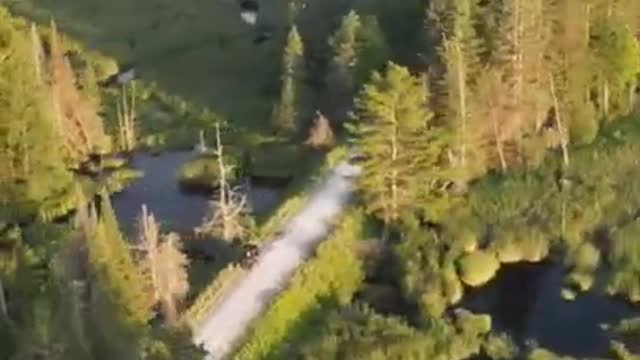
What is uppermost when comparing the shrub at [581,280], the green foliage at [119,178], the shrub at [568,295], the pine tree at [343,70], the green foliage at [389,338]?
the pine tree at [343,70]

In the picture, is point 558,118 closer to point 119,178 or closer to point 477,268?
point 477,268

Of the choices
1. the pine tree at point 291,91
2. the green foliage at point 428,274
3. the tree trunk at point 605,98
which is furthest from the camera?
the pine tree at point 291,91

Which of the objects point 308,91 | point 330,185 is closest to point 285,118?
point 308,91

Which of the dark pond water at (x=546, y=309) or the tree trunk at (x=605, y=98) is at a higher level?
the tree trunk at (x=605, y=98)

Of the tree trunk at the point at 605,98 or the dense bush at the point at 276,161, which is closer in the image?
the tree trunk at the point at 605,98

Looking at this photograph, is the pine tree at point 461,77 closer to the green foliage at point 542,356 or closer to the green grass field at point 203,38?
the green grass field at point 203,38

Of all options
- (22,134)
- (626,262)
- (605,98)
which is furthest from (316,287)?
(605,98)

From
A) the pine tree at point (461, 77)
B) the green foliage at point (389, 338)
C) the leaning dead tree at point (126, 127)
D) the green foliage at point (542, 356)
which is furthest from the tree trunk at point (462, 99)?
the leaning dead tree at point (126, 127)
